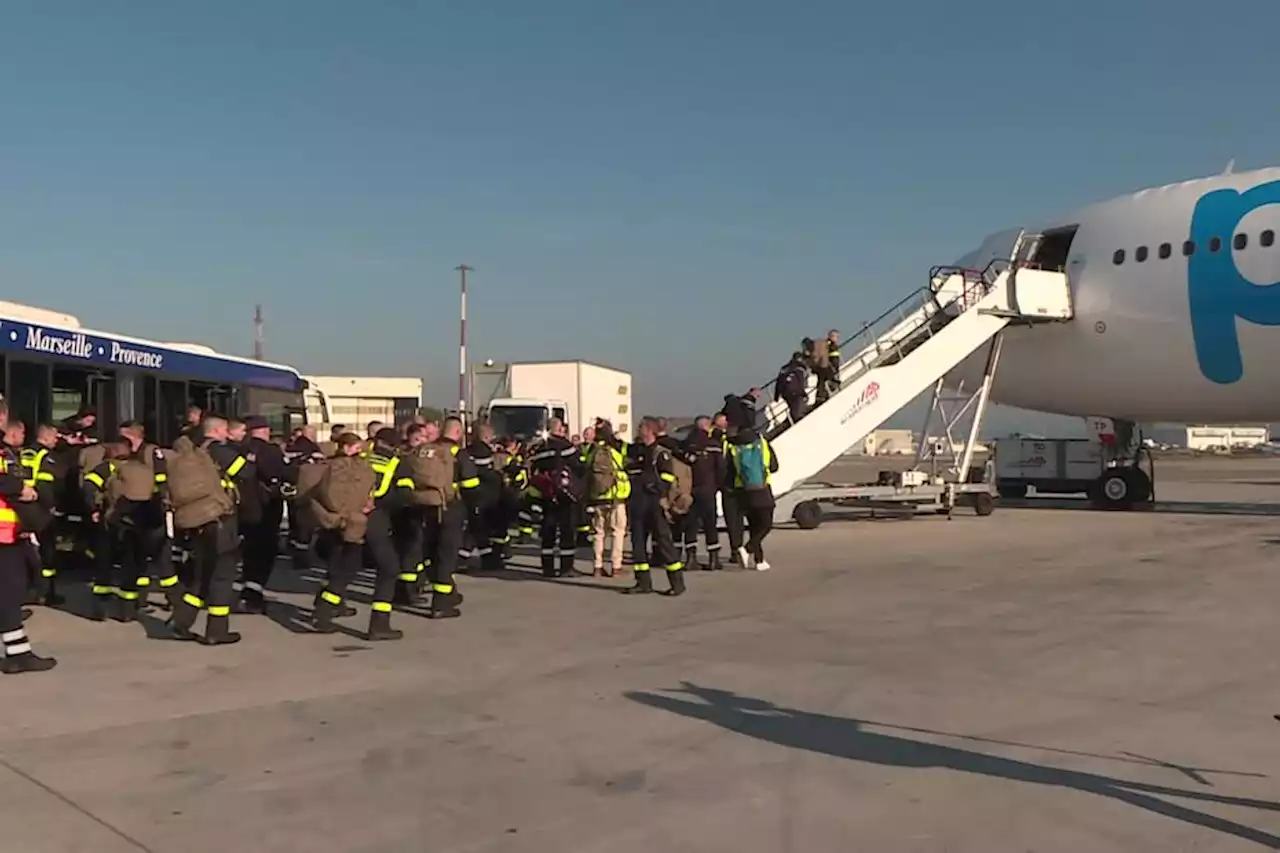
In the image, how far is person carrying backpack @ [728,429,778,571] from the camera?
12.6 meters

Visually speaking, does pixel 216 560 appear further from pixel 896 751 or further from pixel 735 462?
pixel 735 462

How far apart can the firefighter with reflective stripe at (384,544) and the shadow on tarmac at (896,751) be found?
2734 millimetres

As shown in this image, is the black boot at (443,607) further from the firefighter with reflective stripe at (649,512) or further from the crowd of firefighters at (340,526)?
the firefighter with reflective stripe at (649,512)

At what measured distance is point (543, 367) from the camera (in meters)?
25.2

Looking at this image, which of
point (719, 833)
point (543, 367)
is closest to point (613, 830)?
point (719, 833)

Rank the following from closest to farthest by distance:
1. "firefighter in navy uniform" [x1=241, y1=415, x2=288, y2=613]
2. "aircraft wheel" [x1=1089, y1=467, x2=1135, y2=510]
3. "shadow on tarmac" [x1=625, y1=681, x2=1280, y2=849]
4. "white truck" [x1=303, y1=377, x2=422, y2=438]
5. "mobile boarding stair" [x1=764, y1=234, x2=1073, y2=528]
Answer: "shadow on tarmac" [x1=625, y1=681, x2=1280, y2=849]
"firefighter in navy uniform" [x1=241, y1=415, x2=288, y2=613]
"mobile boarding stair" [x1=764, y1=234, x2=1073, y2=528]
"aircraft wheel" [x1=1089, y1=467, x2=1135, y2=510]
"white truck" [x1=303, y1=377, x2=422, y2=438]

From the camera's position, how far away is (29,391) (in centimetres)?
1148

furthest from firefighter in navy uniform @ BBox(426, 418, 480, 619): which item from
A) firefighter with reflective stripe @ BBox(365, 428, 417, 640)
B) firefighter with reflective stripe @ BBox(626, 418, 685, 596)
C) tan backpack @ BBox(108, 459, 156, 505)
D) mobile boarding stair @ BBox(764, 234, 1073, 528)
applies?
mobile boarding stair @ BBox(764, 234, 1073, 528)

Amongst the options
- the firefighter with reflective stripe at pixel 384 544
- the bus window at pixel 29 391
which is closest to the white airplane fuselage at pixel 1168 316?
the firefighter with reflective stripe at pixel 384 544

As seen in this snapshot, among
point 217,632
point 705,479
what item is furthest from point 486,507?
point 217,632

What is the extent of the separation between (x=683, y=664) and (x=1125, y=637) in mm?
3305

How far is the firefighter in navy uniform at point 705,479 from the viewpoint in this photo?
487 inches

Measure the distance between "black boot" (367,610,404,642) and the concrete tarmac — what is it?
184 mm

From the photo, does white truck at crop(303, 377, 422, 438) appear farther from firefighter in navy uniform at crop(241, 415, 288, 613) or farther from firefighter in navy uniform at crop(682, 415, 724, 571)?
firefighter in navy uniform at crop(241, 415, 288, 613)
